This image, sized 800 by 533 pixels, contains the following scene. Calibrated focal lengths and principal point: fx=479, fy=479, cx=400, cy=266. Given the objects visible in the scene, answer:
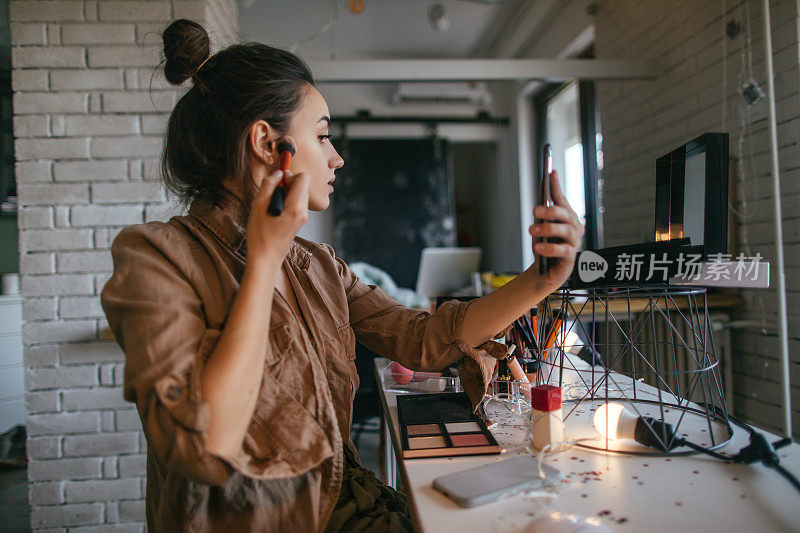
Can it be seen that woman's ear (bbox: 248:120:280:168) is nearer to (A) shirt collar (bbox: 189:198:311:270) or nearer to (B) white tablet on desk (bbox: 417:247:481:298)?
(A) shirt collar (bbox: 189:198:311:270)

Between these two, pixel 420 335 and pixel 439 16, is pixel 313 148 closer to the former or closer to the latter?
pixel 420 335

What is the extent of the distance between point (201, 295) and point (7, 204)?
7.08ft

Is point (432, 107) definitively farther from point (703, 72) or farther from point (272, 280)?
point (272, 280)

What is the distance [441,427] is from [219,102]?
70 cm

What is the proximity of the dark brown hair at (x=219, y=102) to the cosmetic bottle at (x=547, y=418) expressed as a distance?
616 millimetres

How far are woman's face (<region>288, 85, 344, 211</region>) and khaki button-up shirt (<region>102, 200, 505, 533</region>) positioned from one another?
0.46 ft

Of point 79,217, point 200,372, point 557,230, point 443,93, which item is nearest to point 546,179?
point 557,230

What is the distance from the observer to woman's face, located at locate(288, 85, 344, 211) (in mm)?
874

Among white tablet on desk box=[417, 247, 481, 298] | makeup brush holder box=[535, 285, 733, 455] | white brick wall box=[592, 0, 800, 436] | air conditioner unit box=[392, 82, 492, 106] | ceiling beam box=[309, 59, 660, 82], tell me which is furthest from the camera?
air conditioner unit box=[392, 82, 492, 106]

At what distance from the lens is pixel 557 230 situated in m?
0.72

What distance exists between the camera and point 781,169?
1.64 meters

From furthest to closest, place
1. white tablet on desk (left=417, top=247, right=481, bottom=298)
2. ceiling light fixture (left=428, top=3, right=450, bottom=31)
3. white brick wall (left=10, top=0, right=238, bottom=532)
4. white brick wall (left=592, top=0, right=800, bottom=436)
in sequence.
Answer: ceiling light fixture (left=428, top=3, right=450, bottom=31)
white tablet on desk (left=417, top=247, right=481, bottom=298)
white brick wall (left=10, top=0, right=238, bottom=532)
white brick wall (left=592, top=0, right=800, bottom=436)

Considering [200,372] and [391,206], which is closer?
[200,372]

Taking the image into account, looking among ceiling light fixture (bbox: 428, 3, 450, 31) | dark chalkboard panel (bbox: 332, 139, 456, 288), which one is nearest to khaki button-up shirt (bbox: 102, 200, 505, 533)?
ceiling light fixture (bbox: 428, 3, 450, 31)
